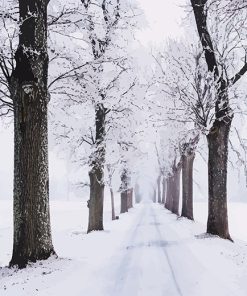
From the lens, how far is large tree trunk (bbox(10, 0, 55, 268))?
26.2 ft

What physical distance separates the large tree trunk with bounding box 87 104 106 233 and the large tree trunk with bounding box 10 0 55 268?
8405 millimetres

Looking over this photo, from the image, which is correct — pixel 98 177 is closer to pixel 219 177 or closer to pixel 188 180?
pixel 219 177

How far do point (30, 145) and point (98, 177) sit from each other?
9.09m

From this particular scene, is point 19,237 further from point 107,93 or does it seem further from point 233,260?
point 107,93

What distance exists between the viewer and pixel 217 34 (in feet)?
47.6

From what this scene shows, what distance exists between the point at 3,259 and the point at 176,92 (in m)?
8.31

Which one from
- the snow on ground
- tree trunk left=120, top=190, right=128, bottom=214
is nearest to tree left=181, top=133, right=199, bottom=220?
the snow on ground

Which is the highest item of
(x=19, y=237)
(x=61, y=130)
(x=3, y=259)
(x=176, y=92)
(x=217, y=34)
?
(x=217, y=34)

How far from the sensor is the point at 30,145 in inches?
322

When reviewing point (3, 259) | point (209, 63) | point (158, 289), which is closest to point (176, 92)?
point (209, 63)

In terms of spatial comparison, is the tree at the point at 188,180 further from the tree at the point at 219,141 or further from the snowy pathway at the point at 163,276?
the snowy pathway at the point at 163,276

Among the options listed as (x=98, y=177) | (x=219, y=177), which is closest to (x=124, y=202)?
(x=98, y=177)

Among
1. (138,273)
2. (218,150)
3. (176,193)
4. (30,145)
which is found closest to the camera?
(138,273)

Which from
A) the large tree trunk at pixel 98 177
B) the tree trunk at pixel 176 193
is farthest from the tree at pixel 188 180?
the tree trunk at pixel 176 193
